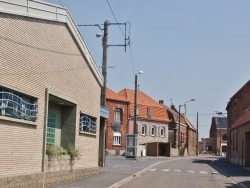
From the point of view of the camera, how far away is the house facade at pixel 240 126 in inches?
1826

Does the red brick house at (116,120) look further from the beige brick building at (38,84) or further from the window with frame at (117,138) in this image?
the beige brick building at (38,84)

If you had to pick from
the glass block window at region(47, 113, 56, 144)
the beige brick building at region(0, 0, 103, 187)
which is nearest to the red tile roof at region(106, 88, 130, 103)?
the beige brick building at region(0, 0, 103, 187)

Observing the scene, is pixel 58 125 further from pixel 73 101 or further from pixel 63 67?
pixel 63 67

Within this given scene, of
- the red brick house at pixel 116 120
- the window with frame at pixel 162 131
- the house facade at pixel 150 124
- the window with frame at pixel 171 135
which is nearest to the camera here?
the red brick house at pixel 116 120

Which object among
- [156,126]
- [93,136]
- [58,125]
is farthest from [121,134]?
[58,125]

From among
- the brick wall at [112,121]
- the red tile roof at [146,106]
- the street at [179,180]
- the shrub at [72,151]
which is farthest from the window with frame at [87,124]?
the red tile roof at [146,106]

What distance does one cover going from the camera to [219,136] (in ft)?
381

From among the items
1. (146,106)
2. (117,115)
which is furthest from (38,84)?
(146,106)

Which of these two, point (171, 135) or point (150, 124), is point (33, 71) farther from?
point (171, 135)

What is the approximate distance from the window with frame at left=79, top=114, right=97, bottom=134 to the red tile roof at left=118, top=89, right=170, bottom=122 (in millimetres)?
49795

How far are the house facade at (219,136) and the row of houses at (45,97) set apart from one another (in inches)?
3514

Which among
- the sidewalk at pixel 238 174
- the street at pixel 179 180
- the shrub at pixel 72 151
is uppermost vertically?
the shrub at pixel 72 151

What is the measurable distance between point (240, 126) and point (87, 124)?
2860cm

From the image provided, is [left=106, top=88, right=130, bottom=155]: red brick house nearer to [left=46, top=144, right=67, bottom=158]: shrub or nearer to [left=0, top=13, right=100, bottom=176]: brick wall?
[left=0, top=13, right=100, bottom=176]: brick wall
